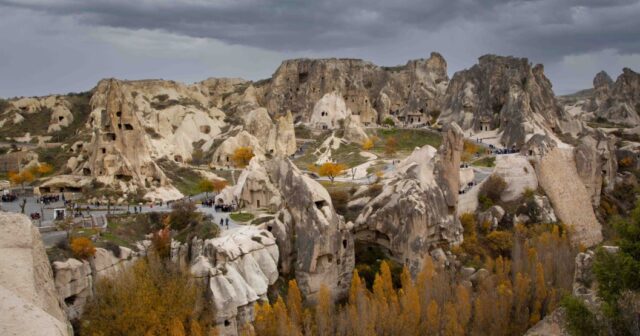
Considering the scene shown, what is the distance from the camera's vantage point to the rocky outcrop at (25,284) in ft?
44.9

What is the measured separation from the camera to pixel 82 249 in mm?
25453

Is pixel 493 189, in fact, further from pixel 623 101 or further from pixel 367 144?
pixel 623 101

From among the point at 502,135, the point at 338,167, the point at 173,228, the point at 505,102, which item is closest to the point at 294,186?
the point at 173,228

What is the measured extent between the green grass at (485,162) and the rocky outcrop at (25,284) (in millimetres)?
44326

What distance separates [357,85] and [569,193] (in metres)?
58.9

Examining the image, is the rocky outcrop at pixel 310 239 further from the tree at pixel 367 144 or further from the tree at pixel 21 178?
the tree at pixel 367 144

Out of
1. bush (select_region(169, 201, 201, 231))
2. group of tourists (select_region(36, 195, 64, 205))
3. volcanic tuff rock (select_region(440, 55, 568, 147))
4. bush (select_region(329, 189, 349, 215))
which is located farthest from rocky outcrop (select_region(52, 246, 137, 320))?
volcanic tuff rock (select_region(440, 55, 568, 147))

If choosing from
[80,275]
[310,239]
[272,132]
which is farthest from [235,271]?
[272,132]

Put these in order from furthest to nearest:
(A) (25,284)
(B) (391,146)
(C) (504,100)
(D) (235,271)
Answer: (C) (504,100) → (B) (391,146) → (D) (235,271) → (A) (25,284)

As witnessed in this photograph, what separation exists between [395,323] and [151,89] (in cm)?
7451

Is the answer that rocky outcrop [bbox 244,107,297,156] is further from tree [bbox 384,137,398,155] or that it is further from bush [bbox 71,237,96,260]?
bush [bbox 71,237,96,260]

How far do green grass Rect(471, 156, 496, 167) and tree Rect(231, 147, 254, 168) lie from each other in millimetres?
23758

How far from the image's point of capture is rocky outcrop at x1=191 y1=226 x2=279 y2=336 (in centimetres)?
2497

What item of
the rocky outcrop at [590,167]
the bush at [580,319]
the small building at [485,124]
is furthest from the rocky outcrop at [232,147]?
the bush at [580,319]
